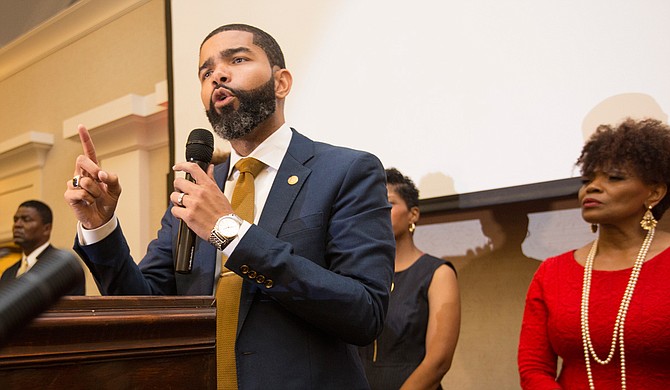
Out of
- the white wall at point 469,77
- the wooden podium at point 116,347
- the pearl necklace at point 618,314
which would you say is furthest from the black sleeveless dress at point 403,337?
the wooden podium at point 116,347

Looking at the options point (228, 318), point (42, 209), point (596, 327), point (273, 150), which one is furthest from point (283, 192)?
point (42, 209)

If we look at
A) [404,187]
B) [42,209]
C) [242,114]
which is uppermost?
[242,114]

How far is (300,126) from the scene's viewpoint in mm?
2904

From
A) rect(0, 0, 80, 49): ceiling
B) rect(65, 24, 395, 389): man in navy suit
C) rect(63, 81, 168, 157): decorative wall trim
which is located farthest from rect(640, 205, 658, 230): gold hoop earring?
rect(0, 0, 80, 49): ceiling

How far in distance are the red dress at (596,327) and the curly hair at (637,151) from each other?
0.73ft

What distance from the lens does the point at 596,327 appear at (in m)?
1.73

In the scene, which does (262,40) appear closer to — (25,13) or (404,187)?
(404,187)

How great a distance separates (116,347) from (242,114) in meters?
0.83

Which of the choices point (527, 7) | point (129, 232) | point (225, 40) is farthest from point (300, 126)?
point (129, 232)

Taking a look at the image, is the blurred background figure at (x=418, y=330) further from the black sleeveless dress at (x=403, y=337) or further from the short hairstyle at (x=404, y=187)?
the short hairstyle at (x=404, y=187)

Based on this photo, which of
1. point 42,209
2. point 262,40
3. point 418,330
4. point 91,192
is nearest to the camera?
point 91,192

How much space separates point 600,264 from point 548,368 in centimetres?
32

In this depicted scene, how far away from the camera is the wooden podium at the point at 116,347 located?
2.22 ft

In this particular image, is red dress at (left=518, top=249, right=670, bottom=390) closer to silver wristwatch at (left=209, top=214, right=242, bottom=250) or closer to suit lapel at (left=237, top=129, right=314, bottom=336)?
suit lapel at (left=237, top=129, right=314, bottom=336)
